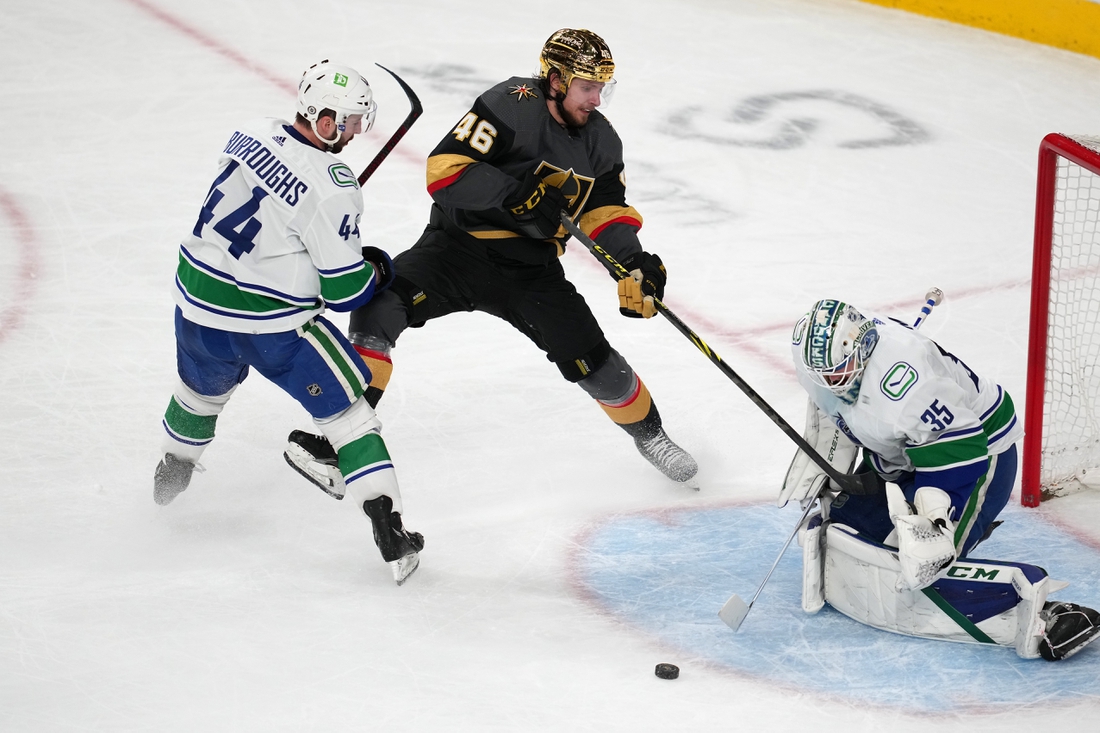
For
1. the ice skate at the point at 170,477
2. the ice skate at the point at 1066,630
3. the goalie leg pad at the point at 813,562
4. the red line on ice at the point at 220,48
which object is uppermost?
the ice skate at the point at 1066,630

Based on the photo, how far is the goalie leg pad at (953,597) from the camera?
265 centimetres

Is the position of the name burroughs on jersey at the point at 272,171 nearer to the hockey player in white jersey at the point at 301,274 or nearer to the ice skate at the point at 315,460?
the hockey player in white jersey at the point at 301,274

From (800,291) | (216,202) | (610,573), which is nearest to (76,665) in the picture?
(216,202)

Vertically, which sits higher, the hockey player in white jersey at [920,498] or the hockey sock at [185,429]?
the hockey player in white jersey at [920,498]

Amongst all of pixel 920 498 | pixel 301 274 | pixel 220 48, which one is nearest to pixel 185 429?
pixel 301 274

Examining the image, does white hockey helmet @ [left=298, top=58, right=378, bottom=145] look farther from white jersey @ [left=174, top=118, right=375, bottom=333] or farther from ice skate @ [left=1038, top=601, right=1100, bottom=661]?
ice skate @ [left=1038, top=601, right=1100, bottom=661]

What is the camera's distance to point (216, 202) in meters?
2.80

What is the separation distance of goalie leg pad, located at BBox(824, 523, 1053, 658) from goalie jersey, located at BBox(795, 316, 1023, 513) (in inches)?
6.5

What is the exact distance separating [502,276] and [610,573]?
83 cm

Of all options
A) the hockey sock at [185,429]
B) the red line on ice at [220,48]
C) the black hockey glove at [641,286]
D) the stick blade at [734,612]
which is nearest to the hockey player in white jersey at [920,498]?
the stick blade at [734,612]

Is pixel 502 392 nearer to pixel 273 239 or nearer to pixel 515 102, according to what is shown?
pixel 515 102

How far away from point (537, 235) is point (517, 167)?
0.59 ft

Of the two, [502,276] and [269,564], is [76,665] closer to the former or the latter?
[269,564]

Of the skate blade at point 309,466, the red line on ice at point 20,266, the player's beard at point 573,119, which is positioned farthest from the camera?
the red line on ice at point 20,266
